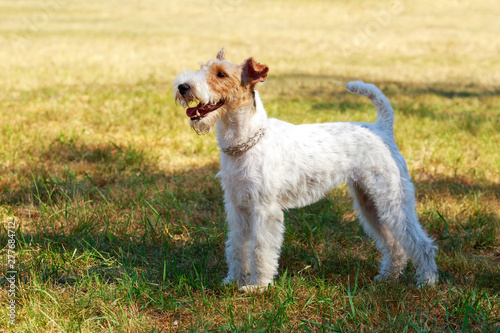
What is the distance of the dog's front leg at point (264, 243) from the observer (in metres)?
3.62

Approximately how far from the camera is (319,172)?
3773 millimetres

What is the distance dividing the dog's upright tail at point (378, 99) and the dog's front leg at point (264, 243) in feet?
4.01

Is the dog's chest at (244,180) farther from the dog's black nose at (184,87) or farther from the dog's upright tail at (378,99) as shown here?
the dog's upright tail at (378,99)

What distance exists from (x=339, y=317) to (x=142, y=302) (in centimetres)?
138

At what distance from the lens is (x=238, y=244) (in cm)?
384

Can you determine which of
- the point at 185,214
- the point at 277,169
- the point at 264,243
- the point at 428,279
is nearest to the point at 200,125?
the point at 277,169

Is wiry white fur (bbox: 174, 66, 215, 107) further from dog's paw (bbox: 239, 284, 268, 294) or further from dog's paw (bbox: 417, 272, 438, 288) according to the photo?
dog's paw (bbox: 417, 272, 438, 288)

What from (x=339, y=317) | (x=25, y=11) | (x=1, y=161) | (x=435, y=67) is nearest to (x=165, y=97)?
(x=1, y=161)

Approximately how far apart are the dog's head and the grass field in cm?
122

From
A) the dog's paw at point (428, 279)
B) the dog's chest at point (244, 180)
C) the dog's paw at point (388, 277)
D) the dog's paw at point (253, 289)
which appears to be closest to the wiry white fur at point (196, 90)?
the dog's chest at point (244, 180)

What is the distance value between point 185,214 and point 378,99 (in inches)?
85.6

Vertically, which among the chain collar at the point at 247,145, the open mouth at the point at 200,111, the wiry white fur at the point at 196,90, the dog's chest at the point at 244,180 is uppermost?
the wiry white fur at the point at 196,90

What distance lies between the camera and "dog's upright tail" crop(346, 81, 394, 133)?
404 cm

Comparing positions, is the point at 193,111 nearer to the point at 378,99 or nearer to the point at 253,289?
the point at 253,289
